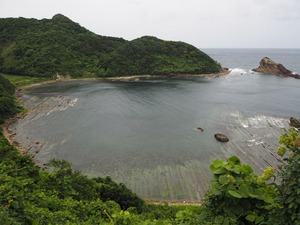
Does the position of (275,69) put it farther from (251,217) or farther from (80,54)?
(251,217)

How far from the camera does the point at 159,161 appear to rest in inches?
1414

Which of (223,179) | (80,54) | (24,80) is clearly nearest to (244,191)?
(223,179)

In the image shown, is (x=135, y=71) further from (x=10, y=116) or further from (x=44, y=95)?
(x=10, y=116)

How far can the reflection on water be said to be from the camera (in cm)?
3325

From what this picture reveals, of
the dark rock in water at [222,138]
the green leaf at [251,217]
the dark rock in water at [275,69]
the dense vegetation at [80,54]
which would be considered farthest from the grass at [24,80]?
the dark rock in water at [275,69]

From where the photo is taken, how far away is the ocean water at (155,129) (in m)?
33.2

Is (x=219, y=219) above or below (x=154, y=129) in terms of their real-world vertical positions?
above

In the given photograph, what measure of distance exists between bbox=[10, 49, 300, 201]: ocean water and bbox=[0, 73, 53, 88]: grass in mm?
6261

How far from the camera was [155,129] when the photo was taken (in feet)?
159

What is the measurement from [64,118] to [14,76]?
50235 mm

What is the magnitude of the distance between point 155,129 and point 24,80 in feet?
193

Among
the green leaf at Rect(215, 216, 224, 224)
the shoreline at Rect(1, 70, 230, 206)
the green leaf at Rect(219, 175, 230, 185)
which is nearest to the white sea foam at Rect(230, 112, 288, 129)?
the shoreline at Rect(1, 70, 230, 206)

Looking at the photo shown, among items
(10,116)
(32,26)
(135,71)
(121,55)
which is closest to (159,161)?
(10,116)

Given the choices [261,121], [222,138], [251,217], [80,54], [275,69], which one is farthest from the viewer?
[275,69]
